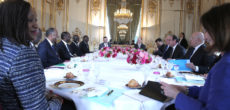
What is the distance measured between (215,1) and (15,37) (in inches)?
299

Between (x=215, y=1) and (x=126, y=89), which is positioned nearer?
(x=126, y=89)

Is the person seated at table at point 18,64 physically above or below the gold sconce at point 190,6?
below

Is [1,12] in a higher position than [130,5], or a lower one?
lower

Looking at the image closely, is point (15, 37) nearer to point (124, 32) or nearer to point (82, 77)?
point (82, 77)

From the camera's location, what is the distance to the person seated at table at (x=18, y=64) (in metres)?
0.84

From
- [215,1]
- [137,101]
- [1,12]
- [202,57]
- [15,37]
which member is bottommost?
[137,101]

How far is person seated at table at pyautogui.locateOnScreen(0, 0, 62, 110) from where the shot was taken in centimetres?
84

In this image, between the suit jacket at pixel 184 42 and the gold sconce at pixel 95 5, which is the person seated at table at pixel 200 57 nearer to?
the suit jacket at pixel 184 42

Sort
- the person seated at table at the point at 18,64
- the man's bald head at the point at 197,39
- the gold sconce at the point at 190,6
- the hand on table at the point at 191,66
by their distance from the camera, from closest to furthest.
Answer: the person seated at table at the point at 18,64 → the hand on table at the point at 191,66 → the man's bald head at the point at 197,39 → the gold sconce at the point at 190,6

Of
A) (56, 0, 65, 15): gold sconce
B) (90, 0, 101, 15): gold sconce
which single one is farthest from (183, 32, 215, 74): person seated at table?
(56, 0, 65, 15): gold sconce

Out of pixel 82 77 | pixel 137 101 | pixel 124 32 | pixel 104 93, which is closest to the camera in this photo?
pixel 137 101

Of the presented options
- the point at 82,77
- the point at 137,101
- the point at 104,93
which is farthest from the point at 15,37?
the point at 82,77

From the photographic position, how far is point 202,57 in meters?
2.63

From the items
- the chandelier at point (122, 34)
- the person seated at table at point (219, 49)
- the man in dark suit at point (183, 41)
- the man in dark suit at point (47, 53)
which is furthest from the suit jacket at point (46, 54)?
the man in dark suit at point (183, 41)
